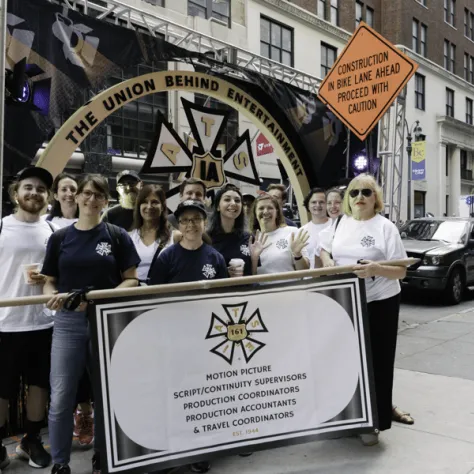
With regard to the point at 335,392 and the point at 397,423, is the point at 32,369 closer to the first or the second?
the point at 335,392

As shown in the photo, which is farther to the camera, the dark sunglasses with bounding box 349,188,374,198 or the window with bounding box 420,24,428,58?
the window with bounding box 420,24,428,58

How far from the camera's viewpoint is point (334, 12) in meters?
27.5

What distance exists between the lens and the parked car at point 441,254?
34.6ft

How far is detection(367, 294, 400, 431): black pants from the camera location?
12.8 ft

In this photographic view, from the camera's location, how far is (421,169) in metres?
22.7

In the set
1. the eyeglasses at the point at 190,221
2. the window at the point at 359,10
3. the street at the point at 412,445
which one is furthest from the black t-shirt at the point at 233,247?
the window at the point at 359,10

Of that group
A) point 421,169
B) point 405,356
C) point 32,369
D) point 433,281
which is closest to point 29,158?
point 32,369

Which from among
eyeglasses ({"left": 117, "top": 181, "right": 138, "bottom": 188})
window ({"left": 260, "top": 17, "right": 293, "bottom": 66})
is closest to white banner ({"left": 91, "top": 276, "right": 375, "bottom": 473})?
eyeglasses ({"left": 117, "top": 181, "right": 138, "bottom": 188})

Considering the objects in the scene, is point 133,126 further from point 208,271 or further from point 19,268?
point 208,271

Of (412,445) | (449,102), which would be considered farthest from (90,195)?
(449,102)

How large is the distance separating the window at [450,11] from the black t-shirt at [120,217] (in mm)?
37391

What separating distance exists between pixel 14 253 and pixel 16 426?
1.51 metres

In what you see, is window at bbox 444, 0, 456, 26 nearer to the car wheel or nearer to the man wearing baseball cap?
the car wheel

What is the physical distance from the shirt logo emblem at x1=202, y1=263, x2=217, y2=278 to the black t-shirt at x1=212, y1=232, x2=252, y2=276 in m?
0.57
